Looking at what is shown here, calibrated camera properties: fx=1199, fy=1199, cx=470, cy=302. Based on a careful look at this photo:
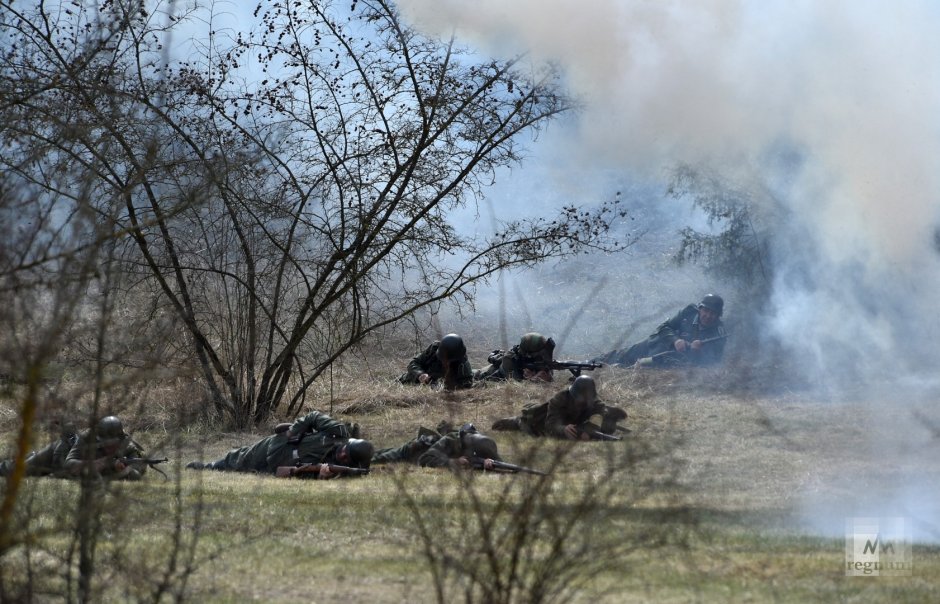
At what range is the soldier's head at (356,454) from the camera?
416 inches

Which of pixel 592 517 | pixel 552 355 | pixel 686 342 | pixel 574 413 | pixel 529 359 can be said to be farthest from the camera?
pixel 686 342

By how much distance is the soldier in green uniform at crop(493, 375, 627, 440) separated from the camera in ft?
42.3

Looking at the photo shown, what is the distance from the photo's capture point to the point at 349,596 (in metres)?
5.59

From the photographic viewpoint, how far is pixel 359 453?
1055cm

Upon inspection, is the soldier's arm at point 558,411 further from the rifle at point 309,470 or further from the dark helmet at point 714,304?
the dark helmet at point 714,304

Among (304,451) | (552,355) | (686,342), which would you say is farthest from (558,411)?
(686,342)

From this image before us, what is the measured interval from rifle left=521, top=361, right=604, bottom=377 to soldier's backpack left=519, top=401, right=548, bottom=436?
318cm

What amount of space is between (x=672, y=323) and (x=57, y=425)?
1581cm

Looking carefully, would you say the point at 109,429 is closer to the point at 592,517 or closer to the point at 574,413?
the point at 592,517

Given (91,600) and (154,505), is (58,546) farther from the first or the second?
(91,600)

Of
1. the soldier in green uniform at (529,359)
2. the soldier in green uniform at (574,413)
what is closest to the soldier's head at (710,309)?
the soldier in green uniform at (529,359)

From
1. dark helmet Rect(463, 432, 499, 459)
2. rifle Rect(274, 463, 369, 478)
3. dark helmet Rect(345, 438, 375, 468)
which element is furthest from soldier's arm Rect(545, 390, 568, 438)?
rifle Rect(274, 463, 369, 478)

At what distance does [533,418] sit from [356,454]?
3066 mm

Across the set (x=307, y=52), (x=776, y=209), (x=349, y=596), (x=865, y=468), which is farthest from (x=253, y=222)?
(x=776, y=209)
